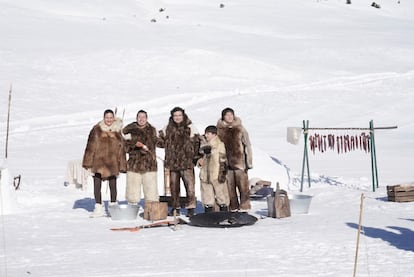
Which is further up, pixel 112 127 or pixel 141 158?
pixel 112 127

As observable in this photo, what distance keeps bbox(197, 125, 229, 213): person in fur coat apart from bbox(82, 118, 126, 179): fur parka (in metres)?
1.06

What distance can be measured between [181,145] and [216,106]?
1319 cm

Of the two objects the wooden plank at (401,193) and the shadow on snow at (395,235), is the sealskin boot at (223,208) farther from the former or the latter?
the wooden plank at (401,193)

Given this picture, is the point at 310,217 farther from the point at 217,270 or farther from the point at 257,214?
the point at 217,270

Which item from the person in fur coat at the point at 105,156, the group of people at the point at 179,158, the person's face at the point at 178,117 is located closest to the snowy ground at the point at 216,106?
the person in fur coat at the point at 105,156

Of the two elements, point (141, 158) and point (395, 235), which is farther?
point (141, 158)

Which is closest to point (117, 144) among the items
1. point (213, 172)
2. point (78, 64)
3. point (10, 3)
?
point (213, 172)

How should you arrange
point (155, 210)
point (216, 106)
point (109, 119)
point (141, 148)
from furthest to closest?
point (216, 106), point (109, 119), point (141, 148), point (155, 210)

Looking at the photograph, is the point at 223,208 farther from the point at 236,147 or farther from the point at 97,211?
the point at 97,211

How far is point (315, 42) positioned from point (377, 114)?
14751 millimetres

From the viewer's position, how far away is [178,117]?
10.2m

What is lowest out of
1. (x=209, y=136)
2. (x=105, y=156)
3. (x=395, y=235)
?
(x=395, y=235)

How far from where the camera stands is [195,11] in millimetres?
44469

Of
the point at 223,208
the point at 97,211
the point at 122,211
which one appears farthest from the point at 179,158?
the point at 97,211
